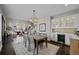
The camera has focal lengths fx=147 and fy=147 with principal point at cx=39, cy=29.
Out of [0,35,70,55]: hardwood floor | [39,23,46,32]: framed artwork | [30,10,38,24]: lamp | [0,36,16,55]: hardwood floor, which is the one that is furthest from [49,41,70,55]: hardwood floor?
[0,36,16,55]: hardwood floor

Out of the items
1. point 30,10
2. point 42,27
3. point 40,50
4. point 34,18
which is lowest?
point 40,50

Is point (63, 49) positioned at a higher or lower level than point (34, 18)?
lower

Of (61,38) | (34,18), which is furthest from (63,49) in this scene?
(34,18)

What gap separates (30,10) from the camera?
273cm

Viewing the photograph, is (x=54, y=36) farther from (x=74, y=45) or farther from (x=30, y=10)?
(x=30, y=10)

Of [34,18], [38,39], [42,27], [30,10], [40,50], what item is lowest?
[40,50]

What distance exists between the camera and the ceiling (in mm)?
2721

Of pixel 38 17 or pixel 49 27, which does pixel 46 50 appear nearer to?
pixel 49 27

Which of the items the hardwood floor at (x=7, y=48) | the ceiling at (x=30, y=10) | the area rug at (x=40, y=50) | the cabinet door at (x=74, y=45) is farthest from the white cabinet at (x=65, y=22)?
the hardwood floor at (x=7, y=48)

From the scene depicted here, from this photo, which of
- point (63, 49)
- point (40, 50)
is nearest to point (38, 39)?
point (40, 50)

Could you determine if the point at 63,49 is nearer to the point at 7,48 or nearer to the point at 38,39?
the point at 38,39

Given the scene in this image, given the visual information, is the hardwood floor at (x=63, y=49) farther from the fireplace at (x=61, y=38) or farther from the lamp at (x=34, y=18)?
the lamp at (x=34, y=18)
